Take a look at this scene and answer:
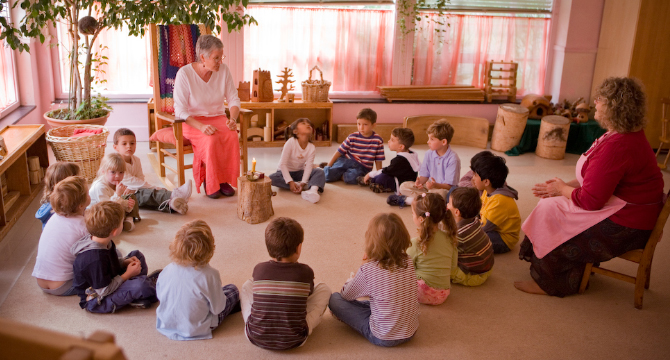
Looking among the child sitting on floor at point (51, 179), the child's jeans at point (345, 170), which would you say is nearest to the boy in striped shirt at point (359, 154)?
the child's jeans at point (345, 170)

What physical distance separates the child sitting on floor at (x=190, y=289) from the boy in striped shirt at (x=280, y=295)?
197 millimetres

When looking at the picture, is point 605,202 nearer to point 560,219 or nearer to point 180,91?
point 560,219

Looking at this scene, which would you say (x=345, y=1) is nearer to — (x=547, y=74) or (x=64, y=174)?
(x=547, y=74)

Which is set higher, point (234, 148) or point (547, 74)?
point (547, 74)

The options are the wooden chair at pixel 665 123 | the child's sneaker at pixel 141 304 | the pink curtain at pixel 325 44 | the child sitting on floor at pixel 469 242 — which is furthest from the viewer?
the pink curtain at pixel 325 44

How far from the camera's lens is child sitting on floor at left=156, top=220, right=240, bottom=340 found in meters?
2.47

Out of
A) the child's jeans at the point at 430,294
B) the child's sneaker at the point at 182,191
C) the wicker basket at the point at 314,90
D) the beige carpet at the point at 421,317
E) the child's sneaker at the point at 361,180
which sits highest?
the wicker basket at the point at 314,90

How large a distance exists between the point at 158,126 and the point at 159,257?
212 centimetres

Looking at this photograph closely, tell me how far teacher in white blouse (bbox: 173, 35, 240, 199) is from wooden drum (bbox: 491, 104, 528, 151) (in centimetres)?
313

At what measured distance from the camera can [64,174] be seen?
3312 mm

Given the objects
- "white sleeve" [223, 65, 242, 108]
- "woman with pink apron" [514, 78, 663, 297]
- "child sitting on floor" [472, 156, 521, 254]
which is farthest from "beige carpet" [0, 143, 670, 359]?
"white sleeve" [223, 65, 242, 108]

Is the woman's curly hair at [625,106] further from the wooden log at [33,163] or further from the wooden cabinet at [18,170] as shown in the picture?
the wooden log at [33,163]

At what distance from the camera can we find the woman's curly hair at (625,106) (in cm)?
285

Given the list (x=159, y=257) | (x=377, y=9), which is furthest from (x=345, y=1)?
(x=159, y=257)
